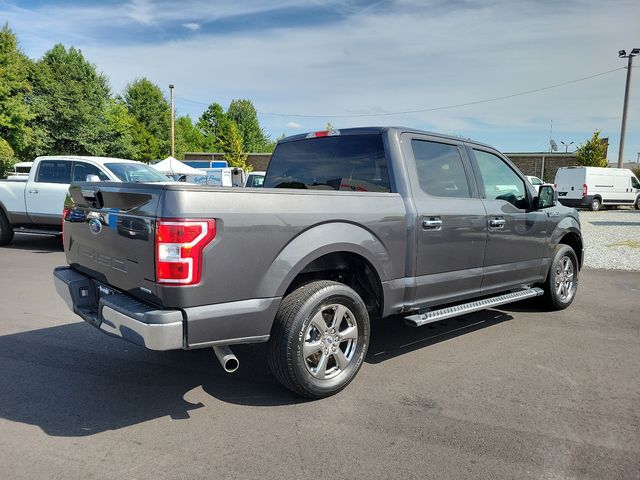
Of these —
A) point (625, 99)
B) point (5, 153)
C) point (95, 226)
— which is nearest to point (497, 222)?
point (95, 226)

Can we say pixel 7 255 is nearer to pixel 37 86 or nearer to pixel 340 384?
pixel 340 384

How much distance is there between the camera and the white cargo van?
81.8 feet

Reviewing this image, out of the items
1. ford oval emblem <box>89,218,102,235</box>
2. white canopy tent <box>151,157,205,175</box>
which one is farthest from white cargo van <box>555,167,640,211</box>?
ford oval emblem <box>89,218,102,235</box>

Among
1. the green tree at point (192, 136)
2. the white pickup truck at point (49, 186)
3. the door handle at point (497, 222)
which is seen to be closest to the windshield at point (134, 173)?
the white pickup truck at point (49, 186)

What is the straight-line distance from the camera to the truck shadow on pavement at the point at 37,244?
10664 mm

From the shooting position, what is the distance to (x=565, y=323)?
558 centimetres

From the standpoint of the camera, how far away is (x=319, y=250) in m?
3.41

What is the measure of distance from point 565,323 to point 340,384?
327 cm

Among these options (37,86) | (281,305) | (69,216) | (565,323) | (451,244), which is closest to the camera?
(281,305)

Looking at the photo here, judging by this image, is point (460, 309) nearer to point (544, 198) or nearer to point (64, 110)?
point (544, 198)

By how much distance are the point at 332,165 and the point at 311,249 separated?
141 cm

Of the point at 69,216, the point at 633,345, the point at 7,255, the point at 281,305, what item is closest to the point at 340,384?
the point at 281,305

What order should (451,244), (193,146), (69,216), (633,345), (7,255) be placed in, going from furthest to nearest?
(193,146), (7,255), (633,345), (451,244), (69,216)

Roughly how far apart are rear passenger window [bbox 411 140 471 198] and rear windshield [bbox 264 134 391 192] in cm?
36
